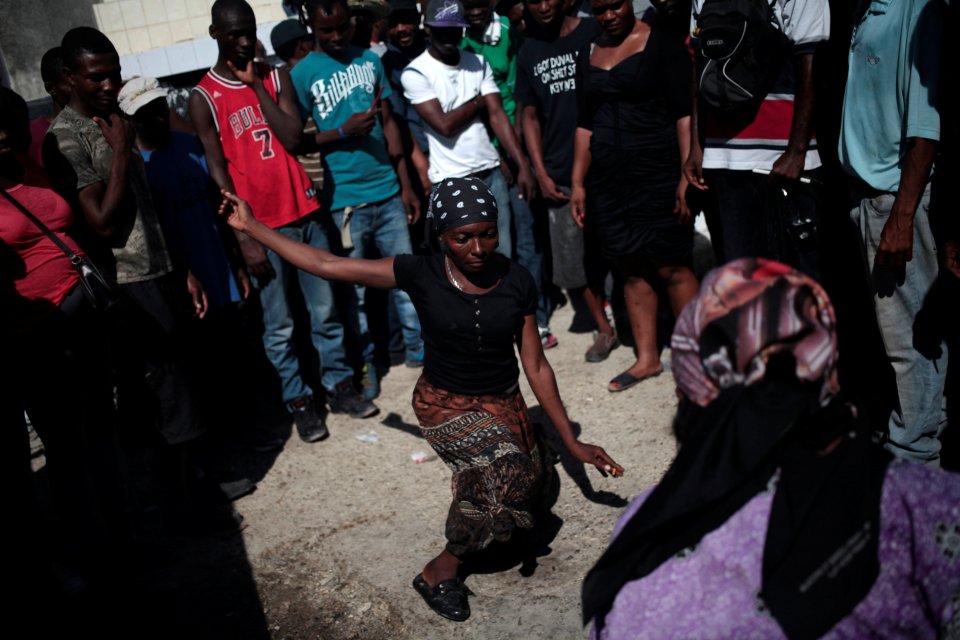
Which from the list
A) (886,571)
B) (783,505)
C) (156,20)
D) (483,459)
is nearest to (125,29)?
(156,20)

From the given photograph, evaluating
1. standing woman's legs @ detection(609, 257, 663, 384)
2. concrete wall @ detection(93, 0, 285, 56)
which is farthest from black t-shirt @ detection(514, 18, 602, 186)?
concrete wall @ detection(93, 0, 285, 56)

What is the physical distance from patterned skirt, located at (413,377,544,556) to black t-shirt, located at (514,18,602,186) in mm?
2356

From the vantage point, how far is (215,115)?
511 centimetres

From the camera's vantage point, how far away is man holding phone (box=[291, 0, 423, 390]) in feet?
18.3

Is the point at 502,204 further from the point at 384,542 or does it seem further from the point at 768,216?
the point at 384,542

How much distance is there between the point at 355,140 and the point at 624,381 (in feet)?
7.76

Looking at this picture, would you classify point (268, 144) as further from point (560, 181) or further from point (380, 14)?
point (380, 14)

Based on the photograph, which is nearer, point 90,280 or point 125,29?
point 90,280

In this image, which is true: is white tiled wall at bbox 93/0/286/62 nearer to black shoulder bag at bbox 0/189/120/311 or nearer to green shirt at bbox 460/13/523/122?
green shirt at bbox 460/13/523/122

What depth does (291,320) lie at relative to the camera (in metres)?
5.42

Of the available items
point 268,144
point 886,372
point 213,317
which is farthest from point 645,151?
point 213,317

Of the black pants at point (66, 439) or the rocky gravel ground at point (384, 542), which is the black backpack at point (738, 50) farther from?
the black pants at point (66, 439)

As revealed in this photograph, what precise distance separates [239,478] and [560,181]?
2843 millimetres

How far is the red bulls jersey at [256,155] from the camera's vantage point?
5160 millimetres
